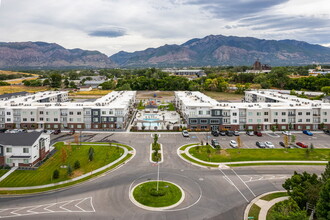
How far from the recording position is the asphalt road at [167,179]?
32531 mm

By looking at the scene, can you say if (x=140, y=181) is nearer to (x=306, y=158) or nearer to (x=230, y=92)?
(x=306, y=158)

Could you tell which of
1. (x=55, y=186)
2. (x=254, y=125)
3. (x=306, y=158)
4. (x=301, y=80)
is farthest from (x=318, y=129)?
(x=301, y=80)

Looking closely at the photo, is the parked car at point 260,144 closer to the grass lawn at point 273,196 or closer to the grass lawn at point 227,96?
the grass lawn at point 273,196

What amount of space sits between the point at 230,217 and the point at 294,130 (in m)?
55.7

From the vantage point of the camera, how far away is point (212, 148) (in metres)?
59.8

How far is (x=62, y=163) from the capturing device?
5009 cm

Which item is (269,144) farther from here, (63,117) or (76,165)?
(63,117)

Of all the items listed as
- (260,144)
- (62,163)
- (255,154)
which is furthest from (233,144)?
(62,163)

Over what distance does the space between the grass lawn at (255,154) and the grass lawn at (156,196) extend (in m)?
15.1

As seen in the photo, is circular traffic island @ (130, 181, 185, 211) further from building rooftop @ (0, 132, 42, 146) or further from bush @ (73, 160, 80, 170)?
building rooftop @ (0, 132, 42, 146)

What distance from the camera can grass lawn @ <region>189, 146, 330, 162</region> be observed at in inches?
2064

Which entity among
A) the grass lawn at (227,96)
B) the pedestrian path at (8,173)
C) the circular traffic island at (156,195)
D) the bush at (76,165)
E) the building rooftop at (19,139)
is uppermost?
the grass lawn at (227,96)

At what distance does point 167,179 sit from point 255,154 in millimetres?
23055

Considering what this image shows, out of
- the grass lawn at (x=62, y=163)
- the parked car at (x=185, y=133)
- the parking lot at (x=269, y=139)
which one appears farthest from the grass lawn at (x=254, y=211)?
the parked car at (x=185, y=133)
